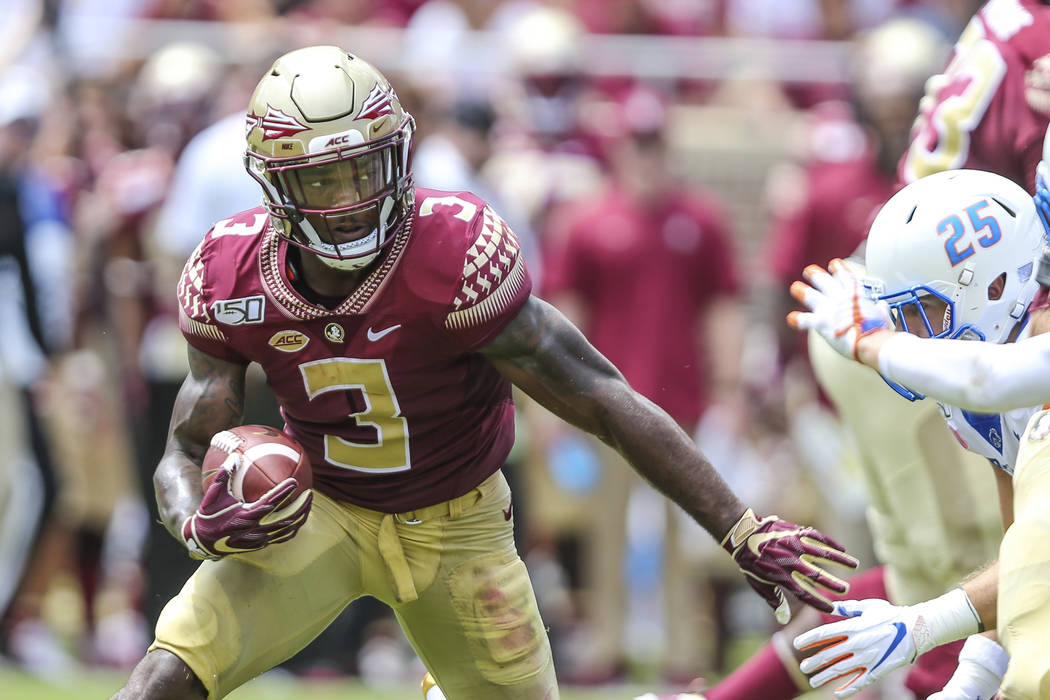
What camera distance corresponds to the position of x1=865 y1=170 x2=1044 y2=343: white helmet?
392cm

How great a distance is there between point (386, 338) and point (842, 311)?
1.11m

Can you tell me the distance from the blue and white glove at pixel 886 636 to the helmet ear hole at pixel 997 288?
67 centimetres

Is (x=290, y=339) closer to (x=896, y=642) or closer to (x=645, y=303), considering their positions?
(x=896, y=642)

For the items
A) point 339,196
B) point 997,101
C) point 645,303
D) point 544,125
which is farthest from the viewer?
point 544,125

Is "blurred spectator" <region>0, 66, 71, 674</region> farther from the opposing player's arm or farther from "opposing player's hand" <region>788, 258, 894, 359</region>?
"opposing player's hand" <region>788, 258, 894, 359</region>

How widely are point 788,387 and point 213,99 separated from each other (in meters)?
3.13

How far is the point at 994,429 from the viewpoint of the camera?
13.5 feet

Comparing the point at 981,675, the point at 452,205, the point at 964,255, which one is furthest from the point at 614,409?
the point at 981,675

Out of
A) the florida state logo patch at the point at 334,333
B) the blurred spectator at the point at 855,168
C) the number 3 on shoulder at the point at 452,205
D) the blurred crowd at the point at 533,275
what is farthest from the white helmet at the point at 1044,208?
the blurred crowd at the point at 533,275

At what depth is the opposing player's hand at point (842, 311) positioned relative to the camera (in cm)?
386

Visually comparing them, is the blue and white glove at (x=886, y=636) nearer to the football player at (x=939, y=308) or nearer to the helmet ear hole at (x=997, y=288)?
the football player at (x=939, y=308)

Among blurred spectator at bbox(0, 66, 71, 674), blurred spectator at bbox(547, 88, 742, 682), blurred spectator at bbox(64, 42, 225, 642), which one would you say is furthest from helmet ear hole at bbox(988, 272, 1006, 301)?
blurred spectator at bbox(0, 66, 71, 674)

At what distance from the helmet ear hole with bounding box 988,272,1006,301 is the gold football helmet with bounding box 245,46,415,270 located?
4.57 ft

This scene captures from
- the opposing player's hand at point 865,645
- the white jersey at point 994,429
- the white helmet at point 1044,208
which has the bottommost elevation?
the opposing player's hand at point 865,645
